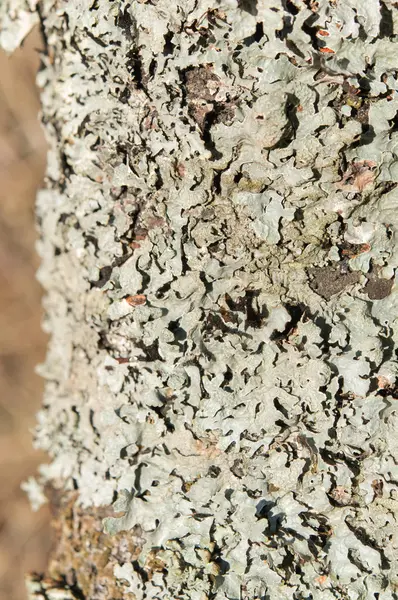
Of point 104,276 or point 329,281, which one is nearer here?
point 329,281

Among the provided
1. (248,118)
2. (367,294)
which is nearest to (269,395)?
(367,294)

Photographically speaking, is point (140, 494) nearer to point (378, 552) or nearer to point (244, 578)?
point (244, 578)

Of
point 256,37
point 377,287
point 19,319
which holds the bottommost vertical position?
point 377,287

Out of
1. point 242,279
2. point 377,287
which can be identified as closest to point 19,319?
point 242,279

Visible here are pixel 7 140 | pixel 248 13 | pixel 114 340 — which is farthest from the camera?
pixel 7 140

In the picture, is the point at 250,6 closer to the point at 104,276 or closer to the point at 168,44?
the point at 168,44

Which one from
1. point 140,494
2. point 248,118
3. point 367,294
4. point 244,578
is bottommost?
point 244,578
